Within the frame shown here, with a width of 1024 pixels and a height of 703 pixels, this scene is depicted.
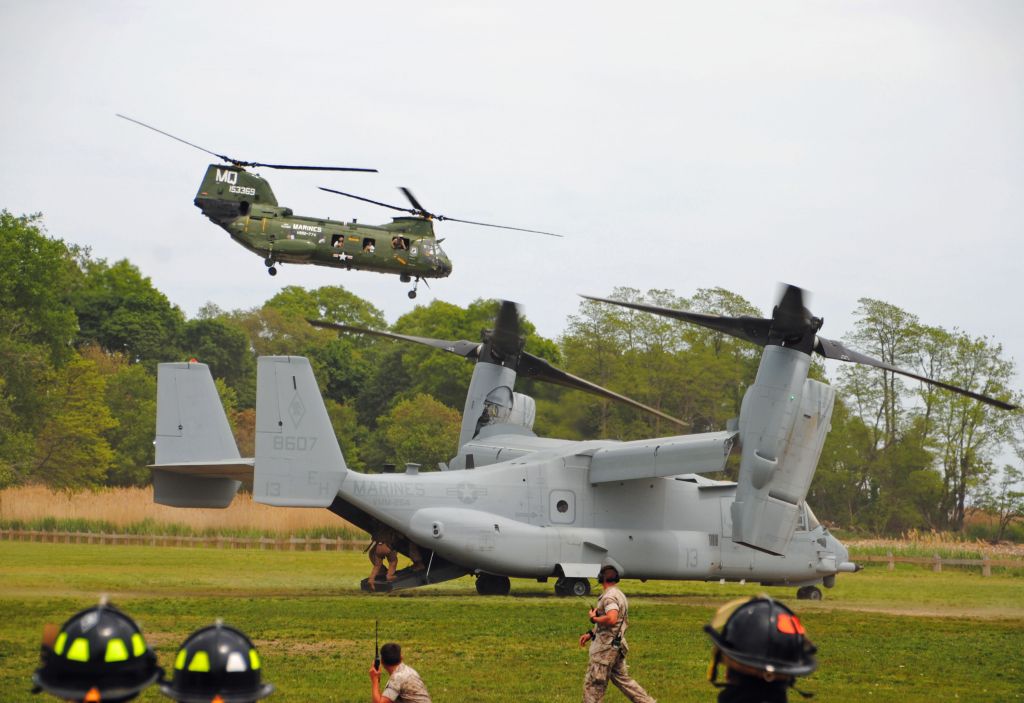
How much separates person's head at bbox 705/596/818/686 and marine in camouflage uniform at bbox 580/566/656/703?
20.5 ft

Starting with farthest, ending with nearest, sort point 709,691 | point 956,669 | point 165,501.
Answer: point 165,501, point 956,669, point 709,691

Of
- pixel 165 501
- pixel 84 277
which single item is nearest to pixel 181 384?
pixel 165 501

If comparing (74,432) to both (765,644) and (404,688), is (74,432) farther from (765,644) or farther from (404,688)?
(765,644)

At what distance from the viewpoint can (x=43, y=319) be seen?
61.9 m

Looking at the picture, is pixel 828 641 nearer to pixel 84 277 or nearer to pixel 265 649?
pixel 265 649

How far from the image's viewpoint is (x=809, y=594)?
28.4m

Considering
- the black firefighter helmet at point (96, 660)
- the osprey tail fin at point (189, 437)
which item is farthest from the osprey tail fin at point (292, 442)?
the black firefighter helmet at point (96, 660)

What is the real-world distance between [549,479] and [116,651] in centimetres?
2137

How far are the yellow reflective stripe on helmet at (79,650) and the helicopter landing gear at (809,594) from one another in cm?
2453

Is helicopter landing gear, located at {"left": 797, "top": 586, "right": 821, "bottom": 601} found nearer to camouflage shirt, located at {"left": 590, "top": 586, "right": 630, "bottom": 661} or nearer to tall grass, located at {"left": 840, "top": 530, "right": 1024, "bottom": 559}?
tall grass, located at {"left": 840, "top": 530, "right": 1024, "bottom": 559}

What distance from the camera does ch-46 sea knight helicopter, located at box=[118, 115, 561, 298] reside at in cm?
3003

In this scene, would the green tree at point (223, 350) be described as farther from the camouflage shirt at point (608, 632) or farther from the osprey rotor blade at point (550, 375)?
the camouflage shirt at point (608, 632)

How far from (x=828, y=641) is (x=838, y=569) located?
30.3ft

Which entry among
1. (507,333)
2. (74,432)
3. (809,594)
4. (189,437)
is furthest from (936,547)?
(74,432)
